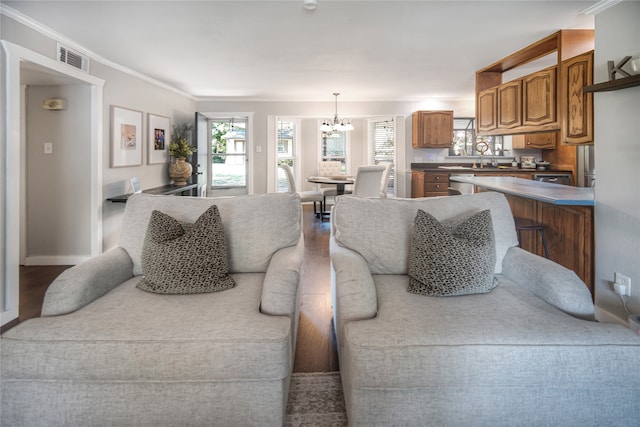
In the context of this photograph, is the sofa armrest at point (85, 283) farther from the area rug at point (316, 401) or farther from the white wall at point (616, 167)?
the white wall at point (616, 167)

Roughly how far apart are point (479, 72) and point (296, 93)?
124 inches

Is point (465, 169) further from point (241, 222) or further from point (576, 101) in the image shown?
point (241, 222)

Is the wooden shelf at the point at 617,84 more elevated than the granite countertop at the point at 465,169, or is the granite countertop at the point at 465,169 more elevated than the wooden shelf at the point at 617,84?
the wooden shelf at the point at 617,84

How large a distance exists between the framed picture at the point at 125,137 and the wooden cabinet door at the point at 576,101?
15.1 ft

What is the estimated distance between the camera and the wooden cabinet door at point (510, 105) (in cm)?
397

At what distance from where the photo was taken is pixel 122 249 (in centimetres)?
216

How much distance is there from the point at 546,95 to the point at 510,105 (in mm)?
613

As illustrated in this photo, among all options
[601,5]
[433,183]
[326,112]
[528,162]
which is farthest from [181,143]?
[528,162]

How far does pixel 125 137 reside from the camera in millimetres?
4668

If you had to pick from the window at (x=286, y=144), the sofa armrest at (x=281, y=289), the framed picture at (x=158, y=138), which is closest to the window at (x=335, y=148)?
the window at (x=286, y=144)

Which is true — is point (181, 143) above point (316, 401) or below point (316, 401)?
above

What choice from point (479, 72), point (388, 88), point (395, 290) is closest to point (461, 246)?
point (395, 290)

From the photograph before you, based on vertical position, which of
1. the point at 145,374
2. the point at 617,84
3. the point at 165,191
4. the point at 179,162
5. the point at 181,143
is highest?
the point at 181,143

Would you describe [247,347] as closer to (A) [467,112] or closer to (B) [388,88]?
Result: (B) [388,88]
